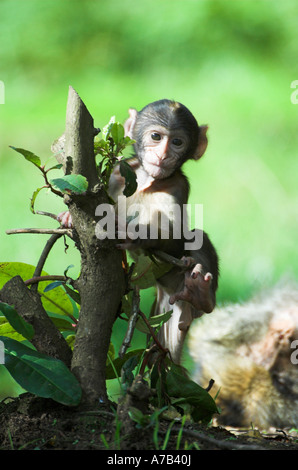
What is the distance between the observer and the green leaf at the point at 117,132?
1.45 meters

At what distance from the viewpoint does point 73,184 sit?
1249mm

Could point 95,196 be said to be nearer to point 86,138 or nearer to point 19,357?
point 86,138

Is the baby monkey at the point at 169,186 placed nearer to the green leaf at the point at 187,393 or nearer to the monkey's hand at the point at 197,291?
the monkey's hand at the point at 197,291

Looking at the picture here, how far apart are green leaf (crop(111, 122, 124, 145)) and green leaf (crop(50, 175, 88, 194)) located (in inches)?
8.6

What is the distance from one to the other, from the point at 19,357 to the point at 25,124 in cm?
231

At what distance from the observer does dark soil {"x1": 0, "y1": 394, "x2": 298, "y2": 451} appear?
44.5 inches

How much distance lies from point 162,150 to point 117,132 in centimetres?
55

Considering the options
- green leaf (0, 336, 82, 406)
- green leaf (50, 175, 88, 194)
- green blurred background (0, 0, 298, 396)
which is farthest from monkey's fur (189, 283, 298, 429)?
green leaf (50, 175, 88, 194)

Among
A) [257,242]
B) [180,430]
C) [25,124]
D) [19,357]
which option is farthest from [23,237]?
[180,430]

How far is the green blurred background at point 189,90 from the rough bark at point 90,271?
155cm

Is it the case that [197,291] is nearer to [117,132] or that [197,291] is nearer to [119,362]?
[119,362]

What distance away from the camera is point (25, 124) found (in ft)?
11.4

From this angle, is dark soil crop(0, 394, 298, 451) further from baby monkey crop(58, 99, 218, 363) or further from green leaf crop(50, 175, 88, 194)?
baby monkey crop(58, 99, 218, 363)

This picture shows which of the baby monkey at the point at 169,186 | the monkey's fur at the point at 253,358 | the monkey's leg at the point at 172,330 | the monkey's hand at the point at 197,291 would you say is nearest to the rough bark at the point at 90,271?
the monkey's hand at the point at 197,291
